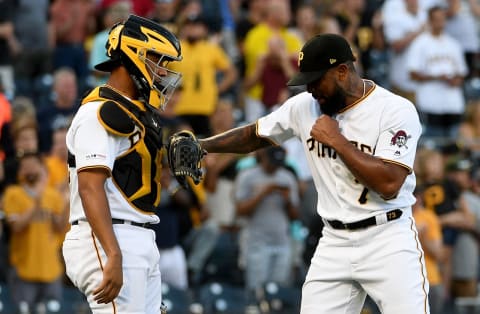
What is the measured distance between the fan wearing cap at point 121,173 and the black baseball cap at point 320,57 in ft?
2.73

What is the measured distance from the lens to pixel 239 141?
6.99 metres

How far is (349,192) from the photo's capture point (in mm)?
6562

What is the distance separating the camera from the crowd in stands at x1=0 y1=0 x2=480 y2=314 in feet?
34.3

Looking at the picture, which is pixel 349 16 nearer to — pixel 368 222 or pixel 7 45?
pixel 7 45

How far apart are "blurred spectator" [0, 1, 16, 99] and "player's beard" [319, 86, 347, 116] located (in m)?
6.63

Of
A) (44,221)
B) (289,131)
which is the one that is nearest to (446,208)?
(44,221)

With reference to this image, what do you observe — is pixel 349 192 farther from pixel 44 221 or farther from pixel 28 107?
pixel 28 107

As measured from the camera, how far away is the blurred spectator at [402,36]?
570 inches

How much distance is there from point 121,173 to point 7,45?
744cm

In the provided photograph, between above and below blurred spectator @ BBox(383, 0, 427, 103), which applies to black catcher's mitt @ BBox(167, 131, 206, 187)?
below

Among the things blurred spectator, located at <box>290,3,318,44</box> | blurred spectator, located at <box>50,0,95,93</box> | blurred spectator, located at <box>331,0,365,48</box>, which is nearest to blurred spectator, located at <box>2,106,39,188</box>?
blurred spectator, located at <box>50,0,95,93</box>

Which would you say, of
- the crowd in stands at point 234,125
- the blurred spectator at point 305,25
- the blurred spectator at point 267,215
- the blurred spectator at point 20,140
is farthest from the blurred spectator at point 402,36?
the blurred spectator at point 20,140

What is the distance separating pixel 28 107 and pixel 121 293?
19.3ft

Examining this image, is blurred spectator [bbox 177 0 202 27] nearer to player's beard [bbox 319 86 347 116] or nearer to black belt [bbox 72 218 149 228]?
player's beard [bbox 319 86 347 116]
